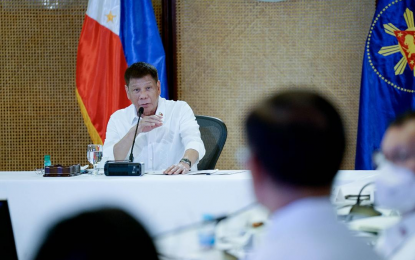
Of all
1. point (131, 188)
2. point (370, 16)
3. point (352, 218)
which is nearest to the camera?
point (352, 218)

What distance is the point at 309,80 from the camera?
415 cm

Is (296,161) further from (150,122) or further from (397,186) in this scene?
(150,122)

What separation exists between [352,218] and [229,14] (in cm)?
302

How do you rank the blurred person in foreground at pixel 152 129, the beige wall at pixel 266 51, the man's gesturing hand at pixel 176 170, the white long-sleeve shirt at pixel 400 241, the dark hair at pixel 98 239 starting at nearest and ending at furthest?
the dark hair at pixel 98 239 → the white long-sleeve shirt at pixel 400 241 → the man's gesturing hand at pixel 176 170 → the blurred person in foreground at pixel 152 129 → the beige wall at pixel 266 51

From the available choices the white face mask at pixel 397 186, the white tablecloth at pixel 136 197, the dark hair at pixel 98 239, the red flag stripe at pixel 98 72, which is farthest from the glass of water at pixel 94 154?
the dark hair at pixel 98 239

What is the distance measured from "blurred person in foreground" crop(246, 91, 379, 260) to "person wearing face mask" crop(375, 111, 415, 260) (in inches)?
14.3

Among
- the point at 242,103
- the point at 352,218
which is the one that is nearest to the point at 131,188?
the point at 352,218

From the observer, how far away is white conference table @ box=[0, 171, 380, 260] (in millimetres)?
1844

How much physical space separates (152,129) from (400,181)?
181 cm

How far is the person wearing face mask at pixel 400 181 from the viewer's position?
1.11 metres

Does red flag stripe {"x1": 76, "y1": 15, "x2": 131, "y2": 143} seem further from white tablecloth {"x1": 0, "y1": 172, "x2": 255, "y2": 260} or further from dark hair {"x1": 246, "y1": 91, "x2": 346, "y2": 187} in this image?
dark hair {"x1": 246, "y1": 91, "x2": 346, "y2": 187}

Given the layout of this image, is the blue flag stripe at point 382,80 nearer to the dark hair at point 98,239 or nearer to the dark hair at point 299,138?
the dark hair at point 299,138

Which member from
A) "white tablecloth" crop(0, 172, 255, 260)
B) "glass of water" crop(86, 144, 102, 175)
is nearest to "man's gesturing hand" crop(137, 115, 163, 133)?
"glass of water" crop(86, 144, 102, 175)

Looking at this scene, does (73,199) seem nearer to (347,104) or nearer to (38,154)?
(38,154)
